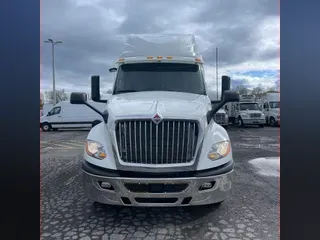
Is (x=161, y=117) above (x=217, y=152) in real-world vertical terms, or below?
above

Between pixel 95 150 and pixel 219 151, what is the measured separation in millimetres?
1606

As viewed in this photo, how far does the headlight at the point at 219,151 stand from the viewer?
3.14 metres

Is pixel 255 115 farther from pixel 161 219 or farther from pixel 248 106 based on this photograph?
pixel 161 219

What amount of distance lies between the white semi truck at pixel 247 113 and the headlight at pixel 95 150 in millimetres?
15809

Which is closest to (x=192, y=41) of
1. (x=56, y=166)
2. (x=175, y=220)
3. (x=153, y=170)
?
(x=153, y=170)

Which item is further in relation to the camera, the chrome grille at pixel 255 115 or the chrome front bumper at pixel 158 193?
the chrome grille at pixel 255 115

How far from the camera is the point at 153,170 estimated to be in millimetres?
2990

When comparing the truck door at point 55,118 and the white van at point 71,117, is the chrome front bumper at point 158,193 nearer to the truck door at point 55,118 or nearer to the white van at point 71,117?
the white van at point 71,117

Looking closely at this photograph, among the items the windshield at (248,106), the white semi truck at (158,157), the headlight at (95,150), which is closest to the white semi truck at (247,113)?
the windshield at (248,106)

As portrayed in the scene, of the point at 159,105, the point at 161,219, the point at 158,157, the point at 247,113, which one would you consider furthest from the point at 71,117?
the point at 158,157

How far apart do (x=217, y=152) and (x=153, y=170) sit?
33.8 inches

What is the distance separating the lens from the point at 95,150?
3.21m
